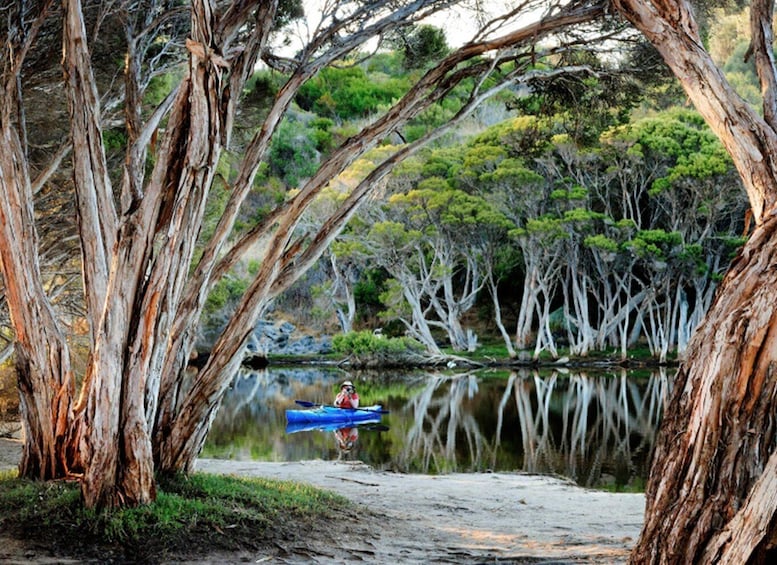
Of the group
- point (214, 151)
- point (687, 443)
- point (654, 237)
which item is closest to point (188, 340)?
point (214, 151)

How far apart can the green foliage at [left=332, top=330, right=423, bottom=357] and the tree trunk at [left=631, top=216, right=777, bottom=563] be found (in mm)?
28409

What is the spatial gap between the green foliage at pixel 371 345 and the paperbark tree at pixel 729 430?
2830 centimetres

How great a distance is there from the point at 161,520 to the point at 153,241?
186cm

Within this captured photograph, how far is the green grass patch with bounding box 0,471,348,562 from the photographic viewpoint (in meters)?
5.20

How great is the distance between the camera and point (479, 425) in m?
18.5

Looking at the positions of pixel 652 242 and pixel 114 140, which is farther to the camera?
pixel 652 242

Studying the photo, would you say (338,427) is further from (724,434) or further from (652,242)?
(652,242)

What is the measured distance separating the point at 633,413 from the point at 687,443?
16.6 metres

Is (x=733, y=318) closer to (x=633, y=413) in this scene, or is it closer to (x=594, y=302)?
(x=633, y=413)

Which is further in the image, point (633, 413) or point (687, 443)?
point (633, 413)

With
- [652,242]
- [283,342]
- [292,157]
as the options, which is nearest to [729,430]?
[652,242]

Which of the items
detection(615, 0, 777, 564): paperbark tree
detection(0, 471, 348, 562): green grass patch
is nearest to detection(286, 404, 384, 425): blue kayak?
detection(0, 471, 348, 562): green grass patch

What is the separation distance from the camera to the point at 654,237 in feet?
98.8

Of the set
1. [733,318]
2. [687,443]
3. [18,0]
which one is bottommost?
[687,443]
